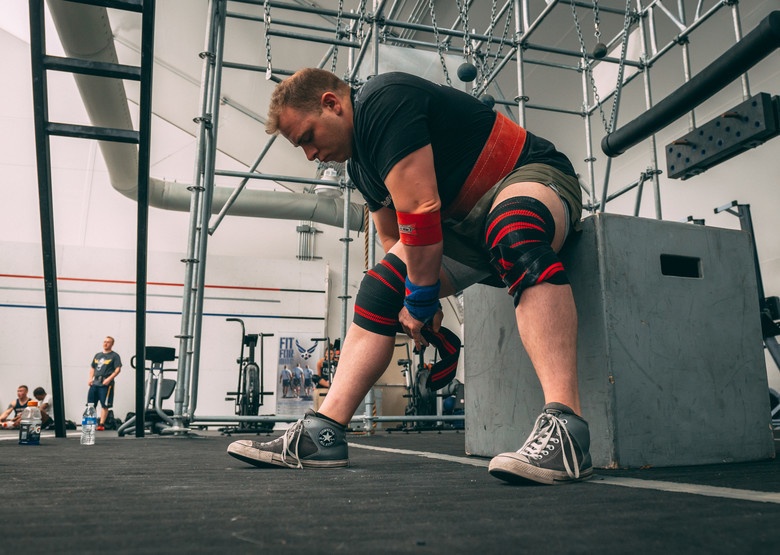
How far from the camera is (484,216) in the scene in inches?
50.8

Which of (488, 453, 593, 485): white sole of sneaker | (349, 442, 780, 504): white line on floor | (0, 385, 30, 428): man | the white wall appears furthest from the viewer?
the white wall

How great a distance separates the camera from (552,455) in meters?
0.96

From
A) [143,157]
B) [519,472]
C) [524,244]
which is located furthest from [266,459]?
[143,157]

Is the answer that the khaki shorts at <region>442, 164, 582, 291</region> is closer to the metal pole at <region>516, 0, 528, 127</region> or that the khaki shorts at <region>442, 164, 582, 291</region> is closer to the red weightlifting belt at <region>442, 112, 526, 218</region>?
the red weightlifting belt at <region>442, 112, 526, 218</region>

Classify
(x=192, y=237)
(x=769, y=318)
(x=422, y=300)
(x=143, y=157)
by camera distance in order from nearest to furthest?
(x=422, y=300)
(x=143, y=157)
(x=192, y=237)
(x=769, y=318)

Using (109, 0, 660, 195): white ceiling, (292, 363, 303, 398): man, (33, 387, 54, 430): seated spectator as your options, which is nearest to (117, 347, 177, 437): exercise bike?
(33, 387, 54, 430): seated spectator

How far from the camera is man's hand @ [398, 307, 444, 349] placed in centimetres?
128

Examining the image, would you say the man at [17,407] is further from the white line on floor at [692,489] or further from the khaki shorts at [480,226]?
the white line on floor at [692,489]

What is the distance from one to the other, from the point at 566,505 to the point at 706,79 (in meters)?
1.05

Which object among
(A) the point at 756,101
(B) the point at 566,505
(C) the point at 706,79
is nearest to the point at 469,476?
(B) the point at 566,505

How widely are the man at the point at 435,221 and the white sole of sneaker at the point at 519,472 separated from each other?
0.02 meters

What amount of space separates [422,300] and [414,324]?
0.06 m

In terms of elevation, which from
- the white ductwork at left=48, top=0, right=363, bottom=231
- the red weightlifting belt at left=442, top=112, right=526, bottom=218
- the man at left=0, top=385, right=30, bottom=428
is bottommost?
the man at left=0, top=385, right=30, bottom=428

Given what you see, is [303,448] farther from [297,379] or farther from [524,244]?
[297,379]
